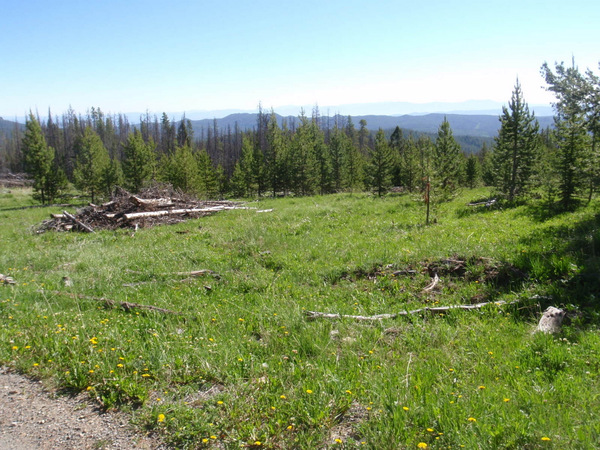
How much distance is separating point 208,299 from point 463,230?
9.80 metres

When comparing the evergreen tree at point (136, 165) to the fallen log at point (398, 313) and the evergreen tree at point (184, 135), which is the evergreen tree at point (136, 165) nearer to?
the evergreen tree at point (184, 135)

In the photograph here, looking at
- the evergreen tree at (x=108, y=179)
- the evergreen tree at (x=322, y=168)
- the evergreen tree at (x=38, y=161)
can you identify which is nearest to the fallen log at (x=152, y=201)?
the evergreen tree at (x=108, y=179)

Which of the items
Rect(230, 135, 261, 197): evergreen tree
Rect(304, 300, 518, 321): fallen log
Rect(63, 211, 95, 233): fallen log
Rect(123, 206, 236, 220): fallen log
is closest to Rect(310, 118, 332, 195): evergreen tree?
Rect(230, 135, 261, 197): evergreen tree

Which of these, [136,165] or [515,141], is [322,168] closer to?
[136,165]

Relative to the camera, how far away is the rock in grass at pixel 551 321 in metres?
5.38

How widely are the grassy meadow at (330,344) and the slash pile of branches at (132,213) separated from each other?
7.91 m

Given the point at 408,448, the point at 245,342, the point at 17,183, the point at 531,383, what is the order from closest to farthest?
the point at 408,448 < the point at 531,383 < the point at 245,342 < the point at 17,183

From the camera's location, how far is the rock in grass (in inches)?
212

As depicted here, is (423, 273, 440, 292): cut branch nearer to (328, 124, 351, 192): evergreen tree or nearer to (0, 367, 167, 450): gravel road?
(0, 367, 167, 450): gravel road

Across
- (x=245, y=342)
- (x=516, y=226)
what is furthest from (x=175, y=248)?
(x=516, y=226)

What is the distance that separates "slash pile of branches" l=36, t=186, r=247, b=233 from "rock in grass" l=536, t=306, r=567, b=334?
1740 centimetres

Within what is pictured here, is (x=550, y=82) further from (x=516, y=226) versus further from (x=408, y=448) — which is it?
(x=408, y=448)

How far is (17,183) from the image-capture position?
7250 centimetres

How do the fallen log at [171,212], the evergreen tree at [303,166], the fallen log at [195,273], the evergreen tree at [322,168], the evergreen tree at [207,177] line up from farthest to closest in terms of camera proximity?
the evergreen tree at [322,168], the evergreen tree at [207,177], the evergreen tree at [303,166], the fallen log at [171,212], the fallen log at [195,273]
